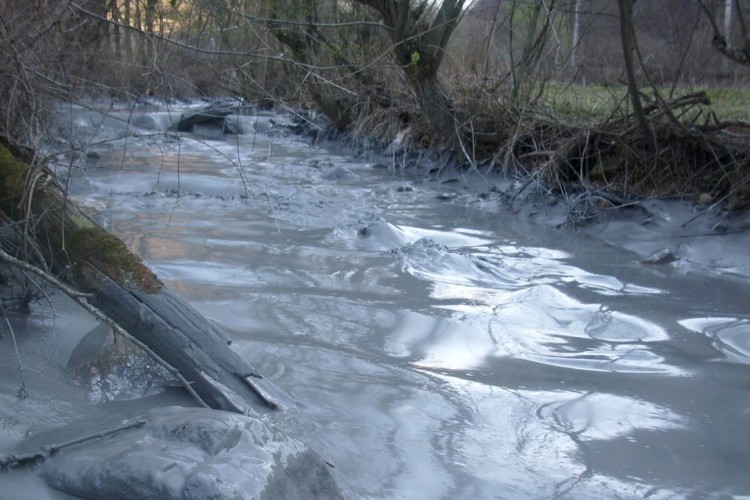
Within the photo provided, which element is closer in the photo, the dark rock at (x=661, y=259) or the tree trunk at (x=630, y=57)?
the dark rock at (x=661, y=259)

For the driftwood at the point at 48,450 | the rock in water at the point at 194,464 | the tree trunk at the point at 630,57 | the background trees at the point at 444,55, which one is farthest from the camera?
the tree trunk at the point at 630,57

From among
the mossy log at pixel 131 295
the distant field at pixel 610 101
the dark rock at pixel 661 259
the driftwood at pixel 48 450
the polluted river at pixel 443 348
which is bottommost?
the polluted river at pixel 443 348

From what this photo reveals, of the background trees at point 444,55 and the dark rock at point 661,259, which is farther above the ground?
the background trees at point 444,55

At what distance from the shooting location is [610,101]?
7750 millimetres

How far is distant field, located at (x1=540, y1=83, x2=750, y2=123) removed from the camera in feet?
23.7

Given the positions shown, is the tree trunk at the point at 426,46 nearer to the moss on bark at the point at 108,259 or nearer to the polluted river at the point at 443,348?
the polluted river at the point at 443,348

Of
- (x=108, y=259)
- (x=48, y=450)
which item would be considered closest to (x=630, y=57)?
Result: (x=108, y=259)

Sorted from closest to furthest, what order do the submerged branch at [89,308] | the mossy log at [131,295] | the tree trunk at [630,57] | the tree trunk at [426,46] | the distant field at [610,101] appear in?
the submerged branch at [89,308]
the mossy log at [131,295]
the tree trunk at [630,57]
the distant field at [610,101]
the tree trunk at [426,46]

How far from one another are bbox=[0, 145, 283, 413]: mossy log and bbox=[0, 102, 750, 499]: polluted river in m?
0.14

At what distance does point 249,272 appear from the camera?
4.81 metres

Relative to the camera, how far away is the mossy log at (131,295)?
2961 mm

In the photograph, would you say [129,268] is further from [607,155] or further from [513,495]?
[607,155]

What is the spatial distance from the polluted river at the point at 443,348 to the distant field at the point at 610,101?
1.24m

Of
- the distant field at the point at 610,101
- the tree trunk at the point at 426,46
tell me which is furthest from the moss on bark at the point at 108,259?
the distant field at the point at 610,101
